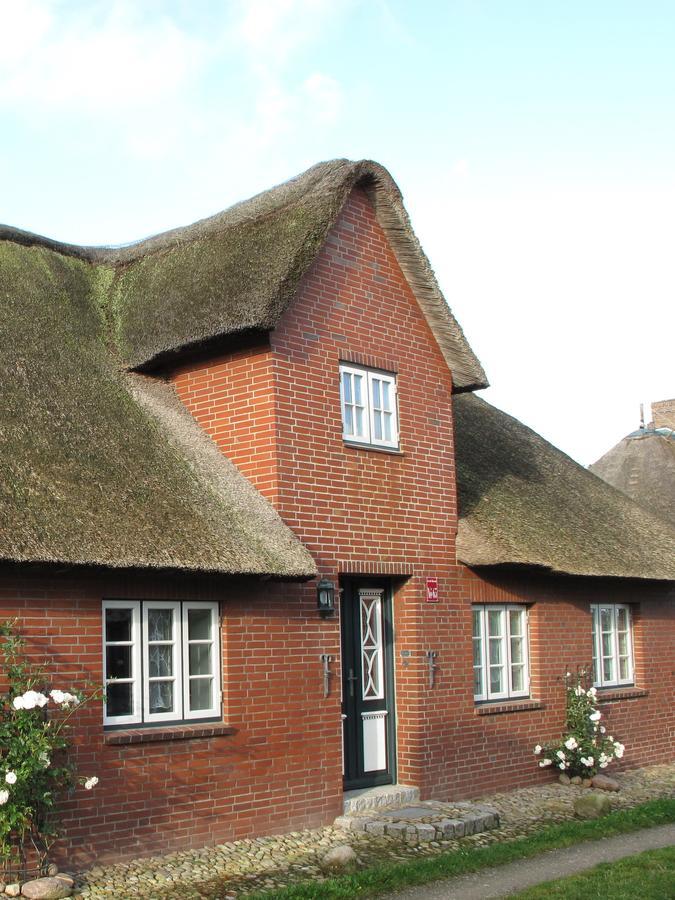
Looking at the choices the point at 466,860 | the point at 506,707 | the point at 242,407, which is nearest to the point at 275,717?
the point at 466,860

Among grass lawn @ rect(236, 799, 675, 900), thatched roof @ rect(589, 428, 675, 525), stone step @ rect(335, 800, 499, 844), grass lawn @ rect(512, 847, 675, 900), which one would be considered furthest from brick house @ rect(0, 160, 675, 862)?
thatched roof @ rect(589, 428, 675, 525)

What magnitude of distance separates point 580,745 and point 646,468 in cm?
1317

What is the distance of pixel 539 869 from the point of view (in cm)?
918

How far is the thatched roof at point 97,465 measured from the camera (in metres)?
8.68

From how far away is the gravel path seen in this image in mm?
8367

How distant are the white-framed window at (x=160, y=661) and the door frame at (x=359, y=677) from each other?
6.57 feet

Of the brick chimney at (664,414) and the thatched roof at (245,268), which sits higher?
the brick chimney at (664,414)

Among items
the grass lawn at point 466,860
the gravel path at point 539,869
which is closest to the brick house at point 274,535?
the grass lawn at point 466,860

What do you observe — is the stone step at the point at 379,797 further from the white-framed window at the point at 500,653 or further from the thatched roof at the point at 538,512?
the thatched roof at the point at 538,512

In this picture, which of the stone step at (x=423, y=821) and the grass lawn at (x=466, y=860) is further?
the stone step at (x=423, y=821)

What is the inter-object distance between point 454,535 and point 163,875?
566 centimetres

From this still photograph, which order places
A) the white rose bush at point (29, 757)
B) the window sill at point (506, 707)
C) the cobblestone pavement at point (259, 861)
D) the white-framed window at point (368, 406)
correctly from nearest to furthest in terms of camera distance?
the white rose bush at point (29, 757) → the cobblestone pavement at point (259, 861) → the white-framed window at point (368, 406) → the window sill at point (506, 707)

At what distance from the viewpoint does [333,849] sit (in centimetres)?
918

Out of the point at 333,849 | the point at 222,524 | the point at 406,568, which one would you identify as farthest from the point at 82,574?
the point at 406,568
